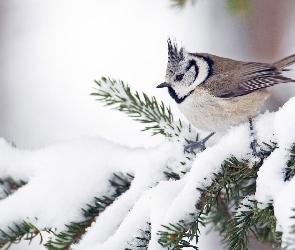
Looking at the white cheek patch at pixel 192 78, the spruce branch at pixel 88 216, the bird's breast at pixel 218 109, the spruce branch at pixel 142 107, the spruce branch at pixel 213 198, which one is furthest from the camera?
the white cheek patch at pixel 192 78

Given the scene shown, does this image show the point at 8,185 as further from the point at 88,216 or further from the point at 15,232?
the point at 88,216

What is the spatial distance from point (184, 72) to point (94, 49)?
151 inches

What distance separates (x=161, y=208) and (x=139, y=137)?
12.1 feet

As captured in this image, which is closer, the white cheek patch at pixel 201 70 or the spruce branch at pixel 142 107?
the spruce branch at pixel 142 107

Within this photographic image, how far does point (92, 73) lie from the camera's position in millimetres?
5891

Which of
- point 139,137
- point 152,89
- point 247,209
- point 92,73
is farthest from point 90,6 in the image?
point 247,209

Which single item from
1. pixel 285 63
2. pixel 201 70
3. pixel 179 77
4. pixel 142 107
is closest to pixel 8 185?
pixel 142 107

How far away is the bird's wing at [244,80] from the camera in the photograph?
240 centimetres

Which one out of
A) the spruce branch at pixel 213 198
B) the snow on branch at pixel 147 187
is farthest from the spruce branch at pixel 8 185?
the spruce branch at pixel 213 198

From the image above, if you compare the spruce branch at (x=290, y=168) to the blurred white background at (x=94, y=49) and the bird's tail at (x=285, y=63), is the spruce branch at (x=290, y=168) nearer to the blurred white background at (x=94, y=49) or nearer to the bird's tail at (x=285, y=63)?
the bird's tail at (x=285, y=63)

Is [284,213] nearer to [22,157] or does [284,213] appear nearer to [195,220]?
[195,220]

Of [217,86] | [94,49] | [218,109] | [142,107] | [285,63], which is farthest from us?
[94,49]

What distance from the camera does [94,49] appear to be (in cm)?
624

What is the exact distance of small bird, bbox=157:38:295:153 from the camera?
231 centimetres
